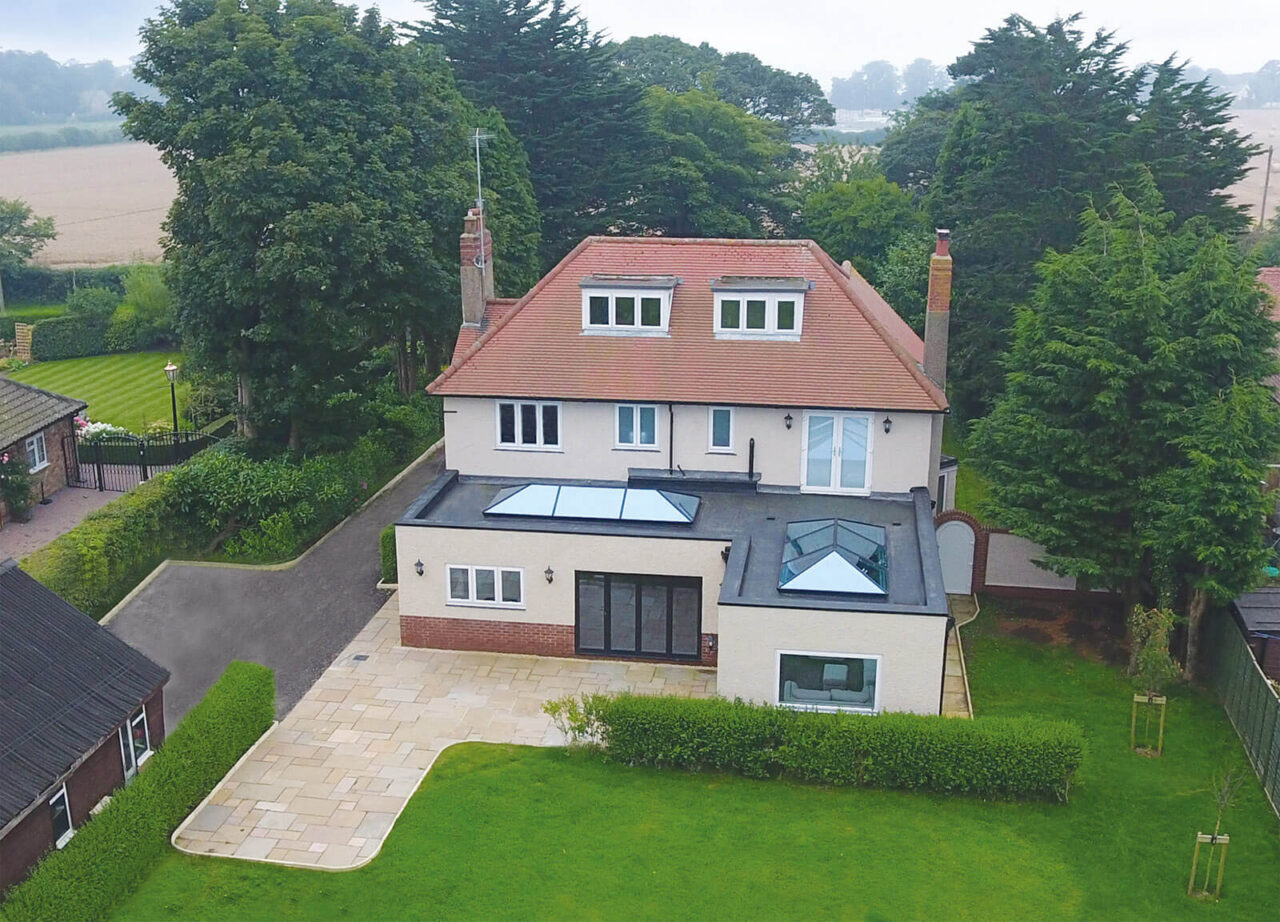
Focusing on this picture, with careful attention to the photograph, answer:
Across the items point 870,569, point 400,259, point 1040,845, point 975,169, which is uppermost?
point 975,169

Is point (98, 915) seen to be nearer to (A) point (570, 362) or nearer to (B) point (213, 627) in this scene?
(B) point (213, 627)

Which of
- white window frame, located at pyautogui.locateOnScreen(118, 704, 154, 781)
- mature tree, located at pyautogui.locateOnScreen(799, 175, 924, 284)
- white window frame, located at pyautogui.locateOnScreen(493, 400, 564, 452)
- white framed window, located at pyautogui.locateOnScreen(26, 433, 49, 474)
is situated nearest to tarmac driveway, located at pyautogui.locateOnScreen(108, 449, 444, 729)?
white window frame, located at pyautogui.locateOnScreen(118, 704, 154, 781)

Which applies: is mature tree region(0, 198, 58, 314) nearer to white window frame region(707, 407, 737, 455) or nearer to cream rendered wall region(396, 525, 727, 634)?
cream rendered wall region(396, 525, 727, 634)

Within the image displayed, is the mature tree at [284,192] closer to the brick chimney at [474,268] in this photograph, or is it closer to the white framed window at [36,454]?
the brick chimney at [474,268]

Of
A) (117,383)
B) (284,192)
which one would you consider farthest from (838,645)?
(117,383)

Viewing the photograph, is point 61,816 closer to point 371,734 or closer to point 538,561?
point 371,734

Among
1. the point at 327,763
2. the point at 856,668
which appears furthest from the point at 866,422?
the point at 327,763

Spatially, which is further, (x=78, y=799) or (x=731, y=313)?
(x=731, y=313)
